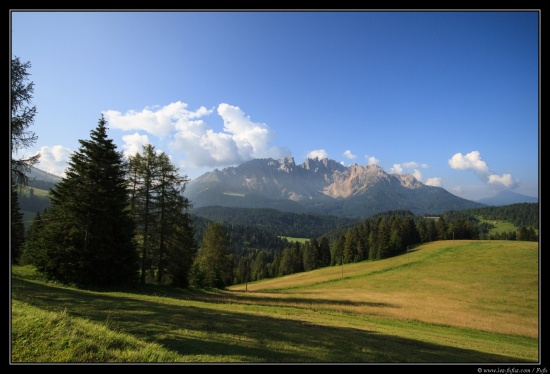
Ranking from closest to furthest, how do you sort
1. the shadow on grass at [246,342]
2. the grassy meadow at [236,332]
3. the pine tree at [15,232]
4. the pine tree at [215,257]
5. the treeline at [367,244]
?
the grassy meadow at [236,332] < the shadow on grass at [246,342] < the pine tree at [15,232] < the pine tree at [215,257] < the treeline at [367,244]

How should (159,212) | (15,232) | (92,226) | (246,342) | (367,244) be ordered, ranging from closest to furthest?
(246,342) → (92,226) → (159,212) → (15,232) → (367,244)

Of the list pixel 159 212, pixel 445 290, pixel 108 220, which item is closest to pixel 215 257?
pixel 159 212

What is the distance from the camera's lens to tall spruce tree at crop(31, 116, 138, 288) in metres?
19.5

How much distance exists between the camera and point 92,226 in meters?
20.3

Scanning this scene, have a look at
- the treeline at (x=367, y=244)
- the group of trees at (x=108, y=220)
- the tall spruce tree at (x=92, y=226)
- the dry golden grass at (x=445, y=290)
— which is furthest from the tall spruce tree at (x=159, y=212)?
the treeline at (x=367, y=244)

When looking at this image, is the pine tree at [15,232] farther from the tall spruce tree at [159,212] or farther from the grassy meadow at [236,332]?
the tall spruce tree at [159,212]

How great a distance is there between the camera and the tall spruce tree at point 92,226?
63.9ft

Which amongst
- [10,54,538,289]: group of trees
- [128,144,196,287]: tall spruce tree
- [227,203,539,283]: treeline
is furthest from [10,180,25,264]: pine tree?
[227,203,539,283]: treeline

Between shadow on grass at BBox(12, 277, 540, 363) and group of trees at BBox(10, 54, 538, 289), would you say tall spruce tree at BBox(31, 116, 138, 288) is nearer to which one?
group of trees at BBox(10, 54, 538, 289)

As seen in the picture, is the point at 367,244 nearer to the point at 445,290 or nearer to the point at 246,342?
the point at 445,290

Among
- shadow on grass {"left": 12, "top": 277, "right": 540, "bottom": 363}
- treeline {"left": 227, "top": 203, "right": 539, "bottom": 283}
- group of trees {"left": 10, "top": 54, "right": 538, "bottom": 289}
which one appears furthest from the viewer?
treeline {"left": 227, "top": 203, "right": 539, "bottom": 283}
